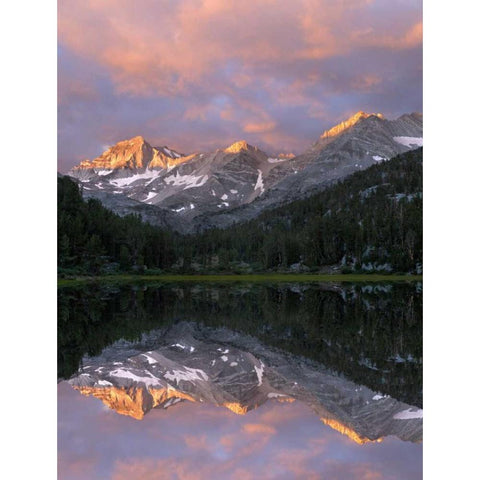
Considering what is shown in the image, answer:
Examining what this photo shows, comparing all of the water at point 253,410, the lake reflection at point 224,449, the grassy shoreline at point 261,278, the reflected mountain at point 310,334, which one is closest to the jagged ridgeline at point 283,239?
the grassy shoreline at point 261,278

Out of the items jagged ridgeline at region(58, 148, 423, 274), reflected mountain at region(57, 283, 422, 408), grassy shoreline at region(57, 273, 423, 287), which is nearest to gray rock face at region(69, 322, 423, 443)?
reflected mountain at region(57, 283, 422, 408)

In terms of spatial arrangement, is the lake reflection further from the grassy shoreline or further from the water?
the grassy shoreline

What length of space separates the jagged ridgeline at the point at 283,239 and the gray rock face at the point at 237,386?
40.1 metres

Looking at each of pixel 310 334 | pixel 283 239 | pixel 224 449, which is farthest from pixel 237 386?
pixel 283 239

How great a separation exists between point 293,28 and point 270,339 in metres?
14.3

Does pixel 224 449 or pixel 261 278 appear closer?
pixel 224 449

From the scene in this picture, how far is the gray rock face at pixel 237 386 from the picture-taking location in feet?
22.6

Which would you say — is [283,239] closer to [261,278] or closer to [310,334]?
[261,278]

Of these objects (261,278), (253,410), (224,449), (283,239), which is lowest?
(261,278)

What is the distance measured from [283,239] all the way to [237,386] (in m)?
76.0

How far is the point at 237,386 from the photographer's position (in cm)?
824

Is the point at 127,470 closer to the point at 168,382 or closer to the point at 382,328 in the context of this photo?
the point at 168,382

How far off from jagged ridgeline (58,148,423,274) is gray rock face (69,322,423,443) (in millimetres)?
40094
